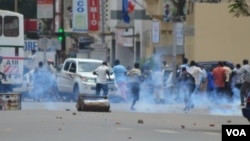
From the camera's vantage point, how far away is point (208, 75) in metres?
34.6

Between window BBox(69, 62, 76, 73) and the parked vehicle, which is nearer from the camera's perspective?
the parked vehicle

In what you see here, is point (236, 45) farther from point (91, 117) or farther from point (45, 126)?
point (45, 126)

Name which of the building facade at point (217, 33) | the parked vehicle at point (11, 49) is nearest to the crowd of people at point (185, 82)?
the parked vehicle at point (11, 49)

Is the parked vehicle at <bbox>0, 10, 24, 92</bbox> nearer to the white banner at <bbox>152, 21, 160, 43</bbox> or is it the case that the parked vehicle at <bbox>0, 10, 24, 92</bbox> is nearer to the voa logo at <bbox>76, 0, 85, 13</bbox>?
the white banner at <bbox>152, 21, 160, 43</bbox>

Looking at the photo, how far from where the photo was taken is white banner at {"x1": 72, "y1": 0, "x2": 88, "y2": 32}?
2363 inches

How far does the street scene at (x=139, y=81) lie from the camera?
18281mm

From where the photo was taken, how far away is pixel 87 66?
35.5 metres

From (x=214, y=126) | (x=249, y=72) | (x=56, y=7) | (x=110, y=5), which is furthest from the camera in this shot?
(x=56, y=7)

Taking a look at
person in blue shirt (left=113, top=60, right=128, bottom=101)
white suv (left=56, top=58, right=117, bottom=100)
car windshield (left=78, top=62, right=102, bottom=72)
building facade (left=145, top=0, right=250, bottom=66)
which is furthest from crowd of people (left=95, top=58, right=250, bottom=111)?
building facade (left=145, top=0, right=250, bottom=66)

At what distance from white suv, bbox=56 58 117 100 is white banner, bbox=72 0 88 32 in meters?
23.0

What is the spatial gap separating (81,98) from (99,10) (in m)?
35.5

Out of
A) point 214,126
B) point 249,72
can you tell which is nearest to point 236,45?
point 249,72

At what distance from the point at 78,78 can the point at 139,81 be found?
21.2 feet

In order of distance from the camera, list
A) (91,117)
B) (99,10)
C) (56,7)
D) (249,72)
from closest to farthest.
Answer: (91,117)
(249,72)
(99,10)
(56,7)
